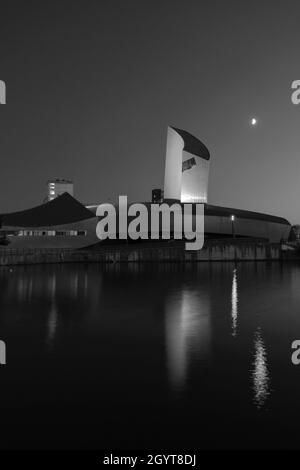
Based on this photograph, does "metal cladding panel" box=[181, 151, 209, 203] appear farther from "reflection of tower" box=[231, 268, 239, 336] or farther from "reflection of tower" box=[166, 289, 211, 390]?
"reflection of tower" box=[166, 289, 211, 390]

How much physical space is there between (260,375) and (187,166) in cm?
10616

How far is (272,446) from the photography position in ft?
19.8

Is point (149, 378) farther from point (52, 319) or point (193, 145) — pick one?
point (193, 145)

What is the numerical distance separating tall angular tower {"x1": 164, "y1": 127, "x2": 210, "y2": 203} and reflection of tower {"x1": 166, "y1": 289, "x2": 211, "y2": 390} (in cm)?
9048

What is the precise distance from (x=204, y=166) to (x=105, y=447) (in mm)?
111753

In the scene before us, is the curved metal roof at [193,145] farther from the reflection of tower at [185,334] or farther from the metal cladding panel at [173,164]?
the reflection of tower at [185,334]

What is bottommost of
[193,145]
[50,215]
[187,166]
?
[50,215]

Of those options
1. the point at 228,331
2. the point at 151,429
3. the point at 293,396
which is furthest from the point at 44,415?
the point at 228,331

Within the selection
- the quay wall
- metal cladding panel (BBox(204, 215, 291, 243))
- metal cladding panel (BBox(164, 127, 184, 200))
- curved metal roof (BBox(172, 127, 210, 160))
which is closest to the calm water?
the quay wall

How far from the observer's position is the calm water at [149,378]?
6.44 meters

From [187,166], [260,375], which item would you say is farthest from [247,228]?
[260,375]

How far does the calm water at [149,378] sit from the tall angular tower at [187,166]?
94525 mm

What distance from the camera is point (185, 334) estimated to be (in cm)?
1437

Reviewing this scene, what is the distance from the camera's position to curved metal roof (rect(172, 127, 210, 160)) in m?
111
